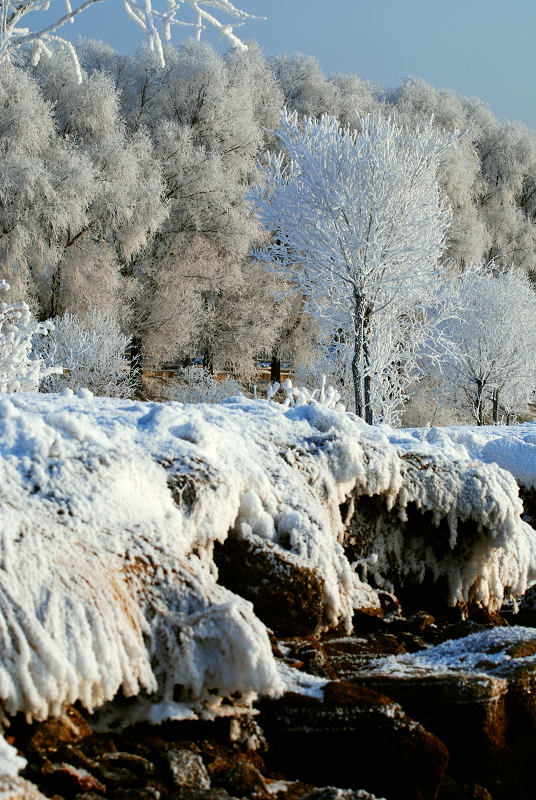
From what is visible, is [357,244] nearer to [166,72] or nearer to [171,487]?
[171,487]

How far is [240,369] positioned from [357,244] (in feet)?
54.5

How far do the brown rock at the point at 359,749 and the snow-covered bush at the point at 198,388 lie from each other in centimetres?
2266

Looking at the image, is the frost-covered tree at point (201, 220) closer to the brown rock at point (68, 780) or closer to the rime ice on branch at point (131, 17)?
the rime ice on branch at point (131, 17)

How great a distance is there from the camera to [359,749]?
141 inches

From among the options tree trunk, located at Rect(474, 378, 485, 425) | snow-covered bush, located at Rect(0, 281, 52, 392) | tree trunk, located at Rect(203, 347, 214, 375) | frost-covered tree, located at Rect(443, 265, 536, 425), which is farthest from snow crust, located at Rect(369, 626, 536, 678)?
tree trunk, located at Rect(203, 347, 214, 375)

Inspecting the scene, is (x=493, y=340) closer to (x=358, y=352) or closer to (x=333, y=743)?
(x=358, y=352)

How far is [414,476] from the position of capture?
6203 mm

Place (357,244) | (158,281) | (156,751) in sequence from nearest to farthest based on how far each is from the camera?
(156,751)
(357,244)
(158,281)

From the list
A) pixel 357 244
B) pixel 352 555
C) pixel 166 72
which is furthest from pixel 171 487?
pixel 166 72

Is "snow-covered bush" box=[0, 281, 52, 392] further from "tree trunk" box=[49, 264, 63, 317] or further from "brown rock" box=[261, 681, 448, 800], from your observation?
"tree trunk" box=[49, 264, 63, 317]

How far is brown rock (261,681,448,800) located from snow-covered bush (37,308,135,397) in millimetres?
18384

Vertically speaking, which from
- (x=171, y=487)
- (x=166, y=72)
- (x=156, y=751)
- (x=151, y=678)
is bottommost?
(x=156, y=751)

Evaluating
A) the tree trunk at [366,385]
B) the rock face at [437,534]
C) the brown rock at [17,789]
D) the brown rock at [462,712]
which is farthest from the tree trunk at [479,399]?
the brown rock at [17,789]

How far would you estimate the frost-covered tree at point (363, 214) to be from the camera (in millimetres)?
14562
